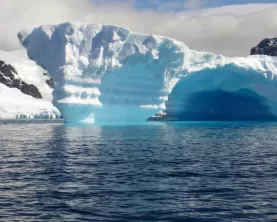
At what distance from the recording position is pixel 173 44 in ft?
126

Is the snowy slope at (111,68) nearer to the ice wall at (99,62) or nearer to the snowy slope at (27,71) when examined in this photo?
the ice wall at (99,62)

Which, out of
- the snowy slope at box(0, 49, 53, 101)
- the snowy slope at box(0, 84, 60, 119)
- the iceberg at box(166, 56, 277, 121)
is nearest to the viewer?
the iceberg at box(166, 56, 277, 121)

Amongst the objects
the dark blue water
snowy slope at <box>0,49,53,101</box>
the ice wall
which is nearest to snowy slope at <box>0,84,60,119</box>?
the ice wall

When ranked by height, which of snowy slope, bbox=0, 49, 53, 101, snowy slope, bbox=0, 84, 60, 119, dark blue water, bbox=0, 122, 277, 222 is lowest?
dark blue water, bbox=0, 122, 277, 222

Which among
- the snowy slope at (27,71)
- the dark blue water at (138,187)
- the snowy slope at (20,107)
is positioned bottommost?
the dark blue water at (138,187)

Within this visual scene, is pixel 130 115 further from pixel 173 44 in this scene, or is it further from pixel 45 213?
pixel 45 213

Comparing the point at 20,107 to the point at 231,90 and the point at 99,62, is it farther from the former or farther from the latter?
the point at 99,62

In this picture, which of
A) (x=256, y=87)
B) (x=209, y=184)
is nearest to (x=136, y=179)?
(x=209, y=184)

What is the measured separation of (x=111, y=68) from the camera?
3734cm

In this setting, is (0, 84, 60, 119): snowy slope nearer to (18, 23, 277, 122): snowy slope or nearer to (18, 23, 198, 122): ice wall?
(18, 23, 277, 122): snowy slope

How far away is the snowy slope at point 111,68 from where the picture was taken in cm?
3744

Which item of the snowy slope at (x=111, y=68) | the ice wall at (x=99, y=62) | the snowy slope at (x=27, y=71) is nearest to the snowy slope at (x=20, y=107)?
the snowy slope at (x=111, y=68)

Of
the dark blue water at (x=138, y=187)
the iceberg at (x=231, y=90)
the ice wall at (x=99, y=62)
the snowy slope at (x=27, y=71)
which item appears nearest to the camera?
the dark blue water at (x=138, y=187)

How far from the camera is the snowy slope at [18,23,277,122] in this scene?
123 ft
